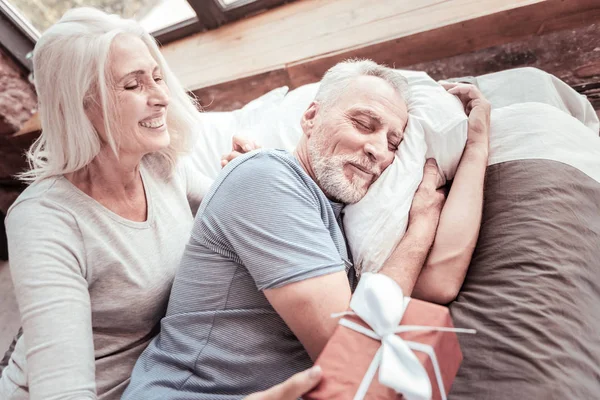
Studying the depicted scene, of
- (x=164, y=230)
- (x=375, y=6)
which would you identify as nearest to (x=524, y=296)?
(x=164, y=230)

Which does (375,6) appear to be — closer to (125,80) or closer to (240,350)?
(125,80)

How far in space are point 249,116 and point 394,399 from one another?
1.28 metres

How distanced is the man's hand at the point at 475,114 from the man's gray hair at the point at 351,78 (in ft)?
0.58

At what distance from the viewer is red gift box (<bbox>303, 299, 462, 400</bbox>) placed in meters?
0.63

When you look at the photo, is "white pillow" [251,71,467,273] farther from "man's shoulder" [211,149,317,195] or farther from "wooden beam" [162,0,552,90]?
"wooden beam" [162,0,552,90]

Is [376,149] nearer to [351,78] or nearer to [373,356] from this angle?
[351,78]

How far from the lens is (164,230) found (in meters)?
1.15

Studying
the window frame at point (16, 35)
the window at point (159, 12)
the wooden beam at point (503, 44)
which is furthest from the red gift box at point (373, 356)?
the window frame at point (16, 35)

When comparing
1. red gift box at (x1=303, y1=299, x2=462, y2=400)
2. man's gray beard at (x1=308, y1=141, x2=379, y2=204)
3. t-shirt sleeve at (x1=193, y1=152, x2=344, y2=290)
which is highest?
t-shirt sleeve at (x1=193, y1=152, x2=344, y2=290)

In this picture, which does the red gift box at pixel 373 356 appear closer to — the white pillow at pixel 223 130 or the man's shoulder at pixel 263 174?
the man's shoulder at pixel 263 174

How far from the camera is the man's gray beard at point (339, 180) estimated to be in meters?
1.12

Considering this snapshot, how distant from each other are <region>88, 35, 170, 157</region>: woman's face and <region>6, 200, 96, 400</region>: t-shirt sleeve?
249 millimetres

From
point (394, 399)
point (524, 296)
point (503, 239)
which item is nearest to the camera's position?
point (394, 399)

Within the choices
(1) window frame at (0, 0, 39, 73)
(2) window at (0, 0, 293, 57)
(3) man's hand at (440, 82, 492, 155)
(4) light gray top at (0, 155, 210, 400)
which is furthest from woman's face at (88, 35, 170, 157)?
(1) window frame at (0, 0, 39, 73)
